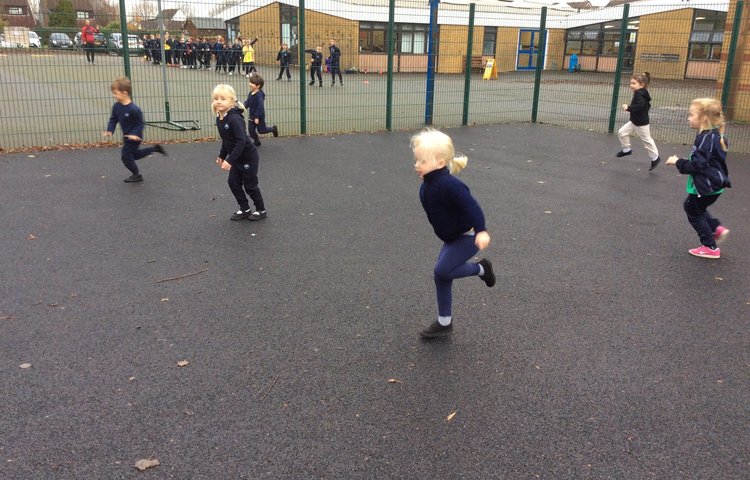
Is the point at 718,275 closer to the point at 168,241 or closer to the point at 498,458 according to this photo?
the point at 498,458

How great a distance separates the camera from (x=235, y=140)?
6.32 m

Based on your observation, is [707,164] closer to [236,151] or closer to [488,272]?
[488,272]

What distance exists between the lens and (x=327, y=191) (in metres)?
7.74

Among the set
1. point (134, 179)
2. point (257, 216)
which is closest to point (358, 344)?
point (257, 216)

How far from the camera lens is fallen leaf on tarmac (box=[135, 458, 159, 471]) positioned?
105 inches

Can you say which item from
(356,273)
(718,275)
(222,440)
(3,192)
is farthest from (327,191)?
(222,440)

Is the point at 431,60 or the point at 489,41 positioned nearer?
the point at 431,60

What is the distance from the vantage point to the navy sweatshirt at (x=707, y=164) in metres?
5.27

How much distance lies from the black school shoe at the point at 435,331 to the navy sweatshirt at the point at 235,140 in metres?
3.23

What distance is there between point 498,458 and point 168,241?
404 centimetres

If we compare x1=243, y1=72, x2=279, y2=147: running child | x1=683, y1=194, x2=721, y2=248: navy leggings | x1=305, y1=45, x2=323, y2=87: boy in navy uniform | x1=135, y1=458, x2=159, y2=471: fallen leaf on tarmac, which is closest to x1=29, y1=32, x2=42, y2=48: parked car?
x1=243, y1=72, x2=279, y2=147: running child

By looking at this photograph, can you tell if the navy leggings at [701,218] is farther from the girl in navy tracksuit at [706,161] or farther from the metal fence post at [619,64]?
the metal fence post at [619,64]

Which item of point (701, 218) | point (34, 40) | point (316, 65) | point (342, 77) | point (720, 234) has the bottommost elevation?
point (720, 234)

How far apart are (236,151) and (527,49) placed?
44.0 ft
